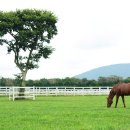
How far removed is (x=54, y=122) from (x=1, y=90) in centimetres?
4364

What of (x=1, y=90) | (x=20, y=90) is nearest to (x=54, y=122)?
(x=20, y=90)

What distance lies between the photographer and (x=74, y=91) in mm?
61875

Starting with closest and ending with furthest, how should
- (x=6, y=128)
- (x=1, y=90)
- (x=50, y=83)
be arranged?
(x=6, y=128) → (x=1, y=90) → (x=50, y=83)

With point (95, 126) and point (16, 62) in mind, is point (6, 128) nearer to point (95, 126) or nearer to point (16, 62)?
point (95, 126)

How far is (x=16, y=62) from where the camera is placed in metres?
55.1

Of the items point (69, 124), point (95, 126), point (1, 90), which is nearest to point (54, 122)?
point (69, 124)

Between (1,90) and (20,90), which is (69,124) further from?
(1,90)

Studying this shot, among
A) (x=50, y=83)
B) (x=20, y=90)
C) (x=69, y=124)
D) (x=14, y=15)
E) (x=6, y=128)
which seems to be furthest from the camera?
(x=50, y=83)

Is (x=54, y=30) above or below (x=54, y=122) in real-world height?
above

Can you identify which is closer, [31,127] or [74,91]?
[31,127]

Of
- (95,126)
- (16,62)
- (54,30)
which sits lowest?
(95,126)

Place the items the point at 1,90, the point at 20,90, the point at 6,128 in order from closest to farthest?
the point at 6,128, the point at 20,90, the point at 1,90

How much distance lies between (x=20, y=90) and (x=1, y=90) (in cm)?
1107

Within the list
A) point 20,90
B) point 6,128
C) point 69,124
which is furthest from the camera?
point 20,90
